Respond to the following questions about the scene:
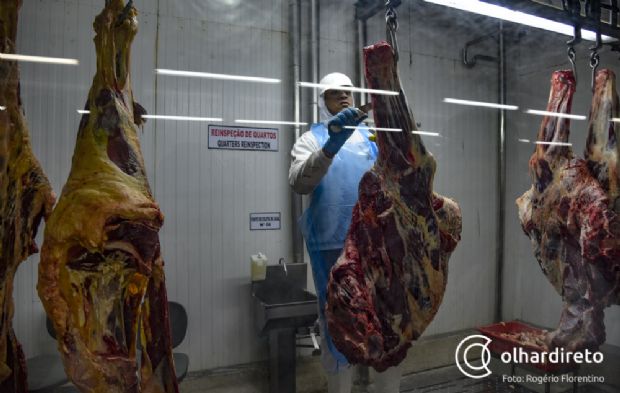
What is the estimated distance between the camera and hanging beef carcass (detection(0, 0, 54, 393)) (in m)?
1.17

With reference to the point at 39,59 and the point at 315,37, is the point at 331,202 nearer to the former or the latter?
the point at 315,37

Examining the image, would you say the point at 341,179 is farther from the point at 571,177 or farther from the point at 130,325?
the point at 571,177

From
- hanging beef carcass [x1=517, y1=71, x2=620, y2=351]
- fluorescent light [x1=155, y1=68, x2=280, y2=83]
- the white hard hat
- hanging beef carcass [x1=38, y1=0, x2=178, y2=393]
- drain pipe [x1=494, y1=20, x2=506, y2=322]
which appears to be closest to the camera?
hanging beef carcass [x1=38, y1=0, x2=178, y2=393]

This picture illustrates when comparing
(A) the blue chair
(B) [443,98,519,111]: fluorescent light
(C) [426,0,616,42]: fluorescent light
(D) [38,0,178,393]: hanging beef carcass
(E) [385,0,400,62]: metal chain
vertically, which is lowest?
(A) the blue chair

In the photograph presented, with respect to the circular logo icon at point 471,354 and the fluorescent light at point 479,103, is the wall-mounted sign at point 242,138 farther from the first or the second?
the circular logo icon at point 471,354

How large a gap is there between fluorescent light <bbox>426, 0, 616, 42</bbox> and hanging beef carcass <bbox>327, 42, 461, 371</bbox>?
0.55 meters

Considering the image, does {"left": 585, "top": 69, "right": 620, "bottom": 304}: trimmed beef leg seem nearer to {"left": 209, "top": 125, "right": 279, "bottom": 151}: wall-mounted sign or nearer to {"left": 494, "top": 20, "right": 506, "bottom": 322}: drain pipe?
{"left": 494, "top": 20, "right": 506, "bottom": 322}: drain pipe

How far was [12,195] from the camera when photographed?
3.95 feet

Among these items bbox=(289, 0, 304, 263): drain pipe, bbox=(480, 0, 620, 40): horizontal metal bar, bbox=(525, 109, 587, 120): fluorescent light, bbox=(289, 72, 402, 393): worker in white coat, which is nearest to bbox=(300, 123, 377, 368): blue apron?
bbox=(289, 72, 402, 393): worker in white coat

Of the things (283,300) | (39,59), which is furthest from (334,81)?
(39,59)

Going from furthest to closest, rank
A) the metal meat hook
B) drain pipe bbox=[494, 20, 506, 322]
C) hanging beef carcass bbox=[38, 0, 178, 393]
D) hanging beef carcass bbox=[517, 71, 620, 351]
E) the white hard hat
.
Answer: drain pipe bbox=[494, 20, 506, 322] < the metal meat hook < hanging beef carcass bbox=[517, 71, 620, 351] < the white hard hat < hanging beef carcass bbox=[38, 0, 178, 393]

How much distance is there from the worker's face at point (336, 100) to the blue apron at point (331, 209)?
96mm

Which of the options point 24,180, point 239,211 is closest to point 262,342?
point 239,211

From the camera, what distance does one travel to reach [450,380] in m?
2.15
